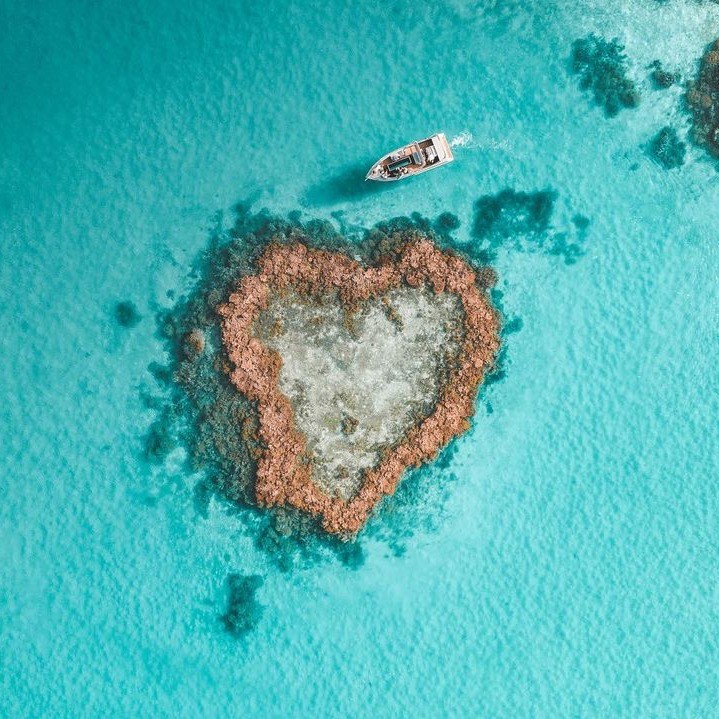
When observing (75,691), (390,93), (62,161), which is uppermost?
(62,161)

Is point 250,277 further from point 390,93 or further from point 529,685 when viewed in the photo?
point 529,685

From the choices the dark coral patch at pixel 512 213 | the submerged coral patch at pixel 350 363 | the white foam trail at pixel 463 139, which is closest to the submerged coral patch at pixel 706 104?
the dark coral patch at pixel 512 213

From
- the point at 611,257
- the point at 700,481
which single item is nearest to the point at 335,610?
the point at 700,481

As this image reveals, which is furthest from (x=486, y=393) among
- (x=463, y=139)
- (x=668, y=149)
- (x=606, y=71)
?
(x=606, y=71)

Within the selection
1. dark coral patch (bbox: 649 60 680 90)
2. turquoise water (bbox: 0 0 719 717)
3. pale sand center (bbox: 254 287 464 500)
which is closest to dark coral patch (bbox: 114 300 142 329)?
turquoise water (bbox: 0 0 719 717)

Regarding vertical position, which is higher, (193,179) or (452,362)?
(193,179)

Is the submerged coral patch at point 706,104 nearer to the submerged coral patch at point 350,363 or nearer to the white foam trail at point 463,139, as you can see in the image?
the white foam trail at point 463,139

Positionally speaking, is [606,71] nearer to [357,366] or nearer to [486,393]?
[486,393]
